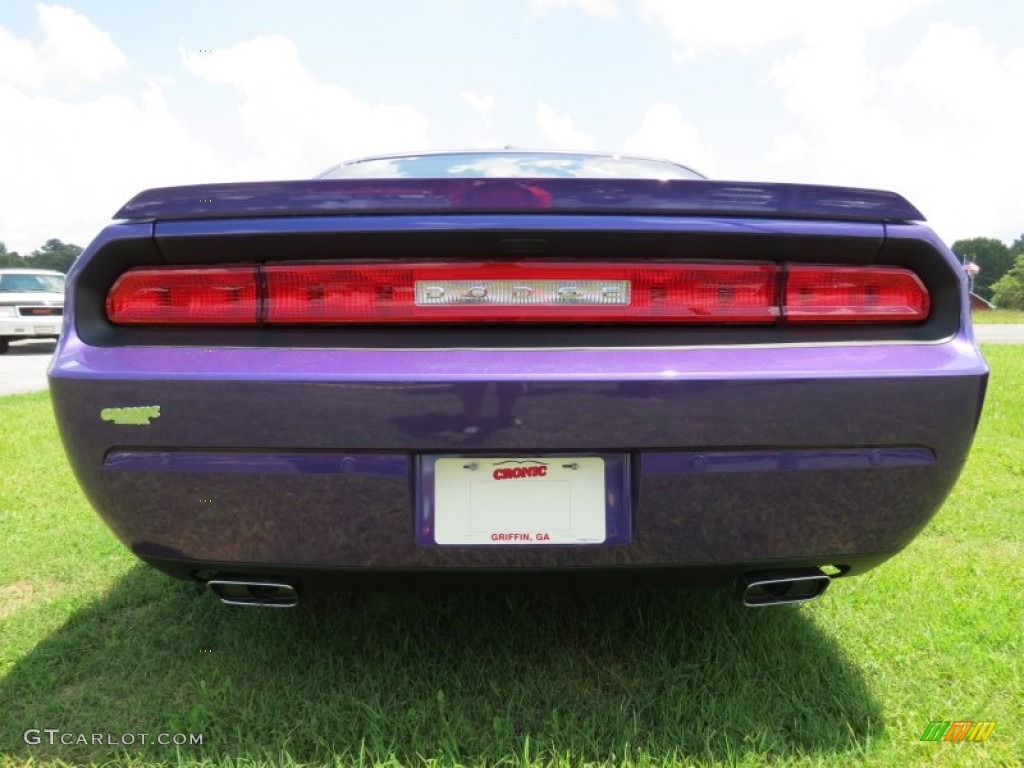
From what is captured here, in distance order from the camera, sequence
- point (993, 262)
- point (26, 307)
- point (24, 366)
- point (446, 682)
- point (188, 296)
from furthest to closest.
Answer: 1. point (993, 262)
2. point (26, 307)
3. point (24, 366)
4. point (446, 682)
5. point (188, 296)

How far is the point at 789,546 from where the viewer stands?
151 cm

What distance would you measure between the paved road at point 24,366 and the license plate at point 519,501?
21.6 ft

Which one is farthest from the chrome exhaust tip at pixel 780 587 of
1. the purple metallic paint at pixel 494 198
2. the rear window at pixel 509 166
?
the rear window at pixel 509 166

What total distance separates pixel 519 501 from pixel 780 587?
0.65 metres

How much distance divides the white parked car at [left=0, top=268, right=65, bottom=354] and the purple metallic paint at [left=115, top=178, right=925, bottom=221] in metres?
12.9

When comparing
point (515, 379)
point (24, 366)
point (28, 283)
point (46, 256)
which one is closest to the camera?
point (515, 379)

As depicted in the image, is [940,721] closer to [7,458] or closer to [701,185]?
[701,185]

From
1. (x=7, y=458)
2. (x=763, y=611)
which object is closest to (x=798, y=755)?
(x=763, y=611)

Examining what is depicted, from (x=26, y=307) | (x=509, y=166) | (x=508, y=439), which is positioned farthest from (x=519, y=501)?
(x=26, y=307)

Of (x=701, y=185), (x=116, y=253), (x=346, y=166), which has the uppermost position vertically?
(x=346, y=166)

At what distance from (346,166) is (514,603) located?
1739 mm

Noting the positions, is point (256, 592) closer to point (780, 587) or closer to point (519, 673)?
point (519, 673)

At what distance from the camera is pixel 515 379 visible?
1.39 m

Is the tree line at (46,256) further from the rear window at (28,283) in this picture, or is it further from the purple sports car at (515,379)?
the purple sports car at (515,379)
